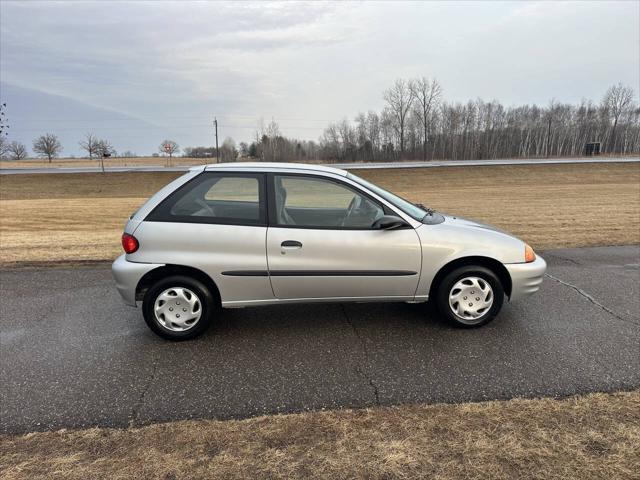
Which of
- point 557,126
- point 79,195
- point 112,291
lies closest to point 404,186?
point 79,195

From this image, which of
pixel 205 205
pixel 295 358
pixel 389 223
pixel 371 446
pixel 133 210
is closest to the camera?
pixel 371 446

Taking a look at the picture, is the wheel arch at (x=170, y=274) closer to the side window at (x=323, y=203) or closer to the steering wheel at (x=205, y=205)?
the steering wheel at (x=205, y=205)

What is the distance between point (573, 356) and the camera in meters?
3.41

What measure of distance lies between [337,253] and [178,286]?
151cm

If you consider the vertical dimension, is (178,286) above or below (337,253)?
below

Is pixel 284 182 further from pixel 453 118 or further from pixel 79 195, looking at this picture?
pixel 453 118

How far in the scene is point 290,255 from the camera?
3734 mm

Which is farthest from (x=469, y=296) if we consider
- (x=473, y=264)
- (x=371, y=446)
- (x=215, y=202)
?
(x=215, y=202)

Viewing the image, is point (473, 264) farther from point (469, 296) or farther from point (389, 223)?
point (389, 223)

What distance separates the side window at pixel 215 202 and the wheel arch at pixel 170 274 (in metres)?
0.45

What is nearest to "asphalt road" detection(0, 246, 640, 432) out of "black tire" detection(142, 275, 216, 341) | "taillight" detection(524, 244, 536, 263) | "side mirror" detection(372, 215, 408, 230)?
"black tire" detection(142, 275, 216, 341)

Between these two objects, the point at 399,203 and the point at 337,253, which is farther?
the point at 399,203

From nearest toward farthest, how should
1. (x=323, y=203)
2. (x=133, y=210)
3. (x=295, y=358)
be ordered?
(x=295, y=358), (x=323, y=203), (x=133, y=210)

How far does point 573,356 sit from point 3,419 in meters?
4.32
